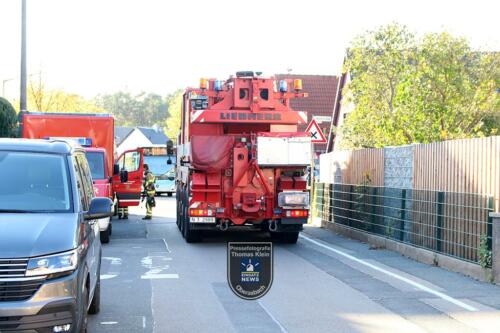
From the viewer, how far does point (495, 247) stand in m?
12.4

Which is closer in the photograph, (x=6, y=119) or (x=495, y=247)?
(x=495, y=247)

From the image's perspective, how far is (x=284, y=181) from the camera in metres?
17.6

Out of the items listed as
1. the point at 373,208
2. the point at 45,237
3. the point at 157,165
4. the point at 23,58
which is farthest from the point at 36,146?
the point at 157,165

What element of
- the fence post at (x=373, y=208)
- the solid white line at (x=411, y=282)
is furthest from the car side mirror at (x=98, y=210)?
the fence post at (x=373, y=208)

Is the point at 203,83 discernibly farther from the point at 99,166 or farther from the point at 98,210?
the point at 98,210

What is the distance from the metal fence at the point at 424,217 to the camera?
1337 cm

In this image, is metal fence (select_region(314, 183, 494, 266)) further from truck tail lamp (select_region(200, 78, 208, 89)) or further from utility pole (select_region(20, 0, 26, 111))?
utility pole (select_region(20, 0, 26, 111))

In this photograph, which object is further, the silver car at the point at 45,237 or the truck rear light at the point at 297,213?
the truck rear light at the point at 297,213

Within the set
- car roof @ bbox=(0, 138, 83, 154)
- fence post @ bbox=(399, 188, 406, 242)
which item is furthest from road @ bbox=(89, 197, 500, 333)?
car roof @ bbox=(0, 138, 83, 154)

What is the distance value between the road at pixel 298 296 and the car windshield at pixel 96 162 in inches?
90.9

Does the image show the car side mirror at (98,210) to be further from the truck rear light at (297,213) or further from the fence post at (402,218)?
the fence post at (402,218)

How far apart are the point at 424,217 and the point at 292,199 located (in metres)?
2.96

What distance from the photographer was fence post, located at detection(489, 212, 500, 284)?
40.3 feet

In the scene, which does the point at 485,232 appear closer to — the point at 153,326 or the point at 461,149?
the point at 461,149
